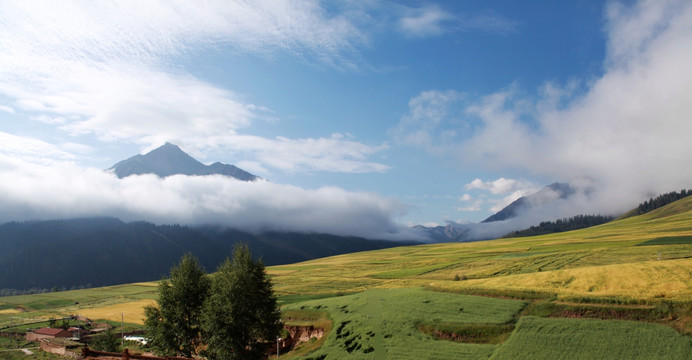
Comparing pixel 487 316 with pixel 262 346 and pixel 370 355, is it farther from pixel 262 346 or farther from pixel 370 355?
pixel 262 346

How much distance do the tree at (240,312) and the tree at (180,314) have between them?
384 centimetres

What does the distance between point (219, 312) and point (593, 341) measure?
41341 millimetres

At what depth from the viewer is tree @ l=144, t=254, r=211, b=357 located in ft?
177

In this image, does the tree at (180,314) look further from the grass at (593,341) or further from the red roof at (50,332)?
the red roof at (50,332)

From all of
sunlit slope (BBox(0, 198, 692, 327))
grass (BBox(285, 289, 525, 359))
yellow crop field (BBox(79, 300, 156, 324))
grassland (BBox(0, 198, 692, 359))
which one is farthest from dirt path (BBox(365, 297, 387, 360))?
yellow crop field (BBox(79, 300, 156, 324))

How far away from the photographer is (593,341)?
36.8m

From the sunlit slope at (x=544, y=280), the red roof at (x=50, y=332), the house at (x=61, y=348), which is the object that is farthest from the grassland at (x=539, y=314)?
the red roof at (x=50, y=332)

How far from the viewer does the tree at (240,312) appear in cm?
4875

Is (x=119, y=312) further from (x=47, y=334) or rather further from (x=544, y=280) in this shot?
(x=544, y=280)

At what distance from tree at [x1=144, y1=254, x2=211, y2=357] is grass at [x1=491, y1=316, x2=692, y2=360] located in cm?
4040

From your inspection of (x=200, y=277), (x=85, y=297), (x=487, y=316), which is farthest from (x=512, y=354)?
(x=85, y=297)

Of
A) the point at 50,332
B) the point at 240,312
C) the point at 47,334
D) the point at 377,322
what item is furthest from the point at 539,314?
the point at 50,332

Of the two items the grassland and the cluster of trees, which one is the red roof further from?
the grassland

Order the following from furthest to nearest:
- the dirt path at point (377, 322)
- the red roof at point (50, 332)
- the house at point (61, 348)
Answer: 1. the red roof at point (50, 332)
2. the house at point (61, 348)
3. the dirt path at point (377, 322)
